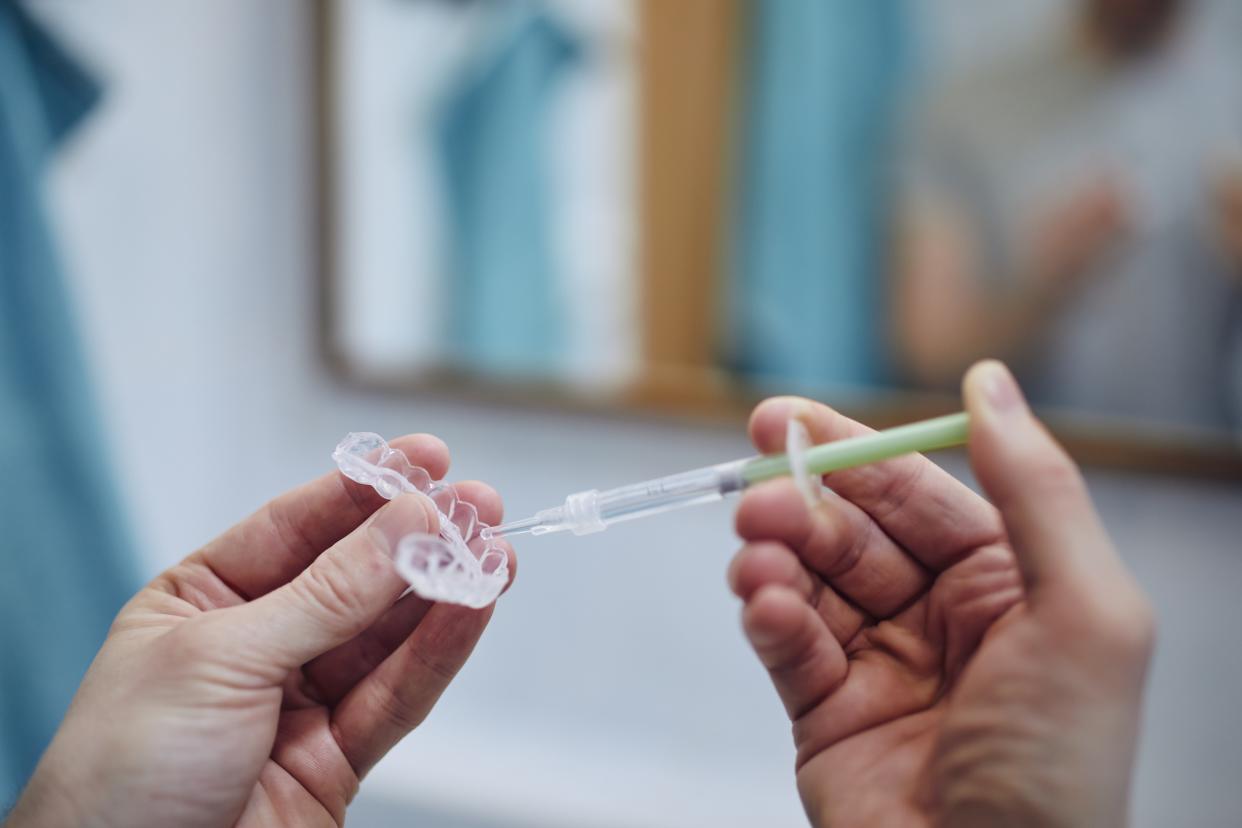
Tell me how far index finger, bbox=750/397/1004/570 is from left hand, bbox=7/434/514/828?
0.25 metres

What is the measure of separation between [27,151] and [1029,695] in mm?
896

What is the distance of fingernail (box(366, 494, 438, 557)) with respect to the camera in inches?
25.4

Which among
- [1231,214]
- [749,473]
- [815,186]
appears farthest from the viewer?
[815,186]

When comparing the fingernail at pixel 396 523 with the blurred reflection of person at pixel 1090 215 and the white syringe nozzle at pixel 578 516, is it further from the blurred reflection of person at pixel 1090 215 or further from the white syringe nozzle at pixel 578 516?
the blurred reflection of person at pixel 1090 215

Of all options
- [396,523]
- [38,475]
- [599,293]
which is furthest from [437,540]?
[599,293]

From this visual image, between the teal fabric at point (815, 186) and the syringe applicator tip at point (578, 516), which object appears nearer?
the syringe applicator tip at point (578, 516)

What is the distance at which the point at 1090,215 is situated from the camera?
100 centimetres

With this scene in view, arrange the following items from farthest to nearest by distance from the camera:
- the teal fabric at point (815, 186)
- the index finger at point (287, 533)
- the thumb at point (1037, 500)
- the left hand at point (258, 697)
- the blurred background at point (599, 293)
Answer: the teal fabric at point (815, 186)
the blurred background at point (599, 293)
the index finger at point (287, 533)
the left hand at point (258, 697)
the thumb at point (1037, 500)

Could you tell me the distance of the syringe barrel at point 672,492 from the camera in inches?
25.0

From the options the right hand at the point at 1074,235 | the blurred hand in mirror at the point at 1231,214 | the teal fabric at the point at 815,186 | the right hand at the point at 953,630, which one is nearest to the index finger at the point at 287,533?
the right hand at the point at 953,630

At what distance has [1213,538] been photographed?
3.47 feet

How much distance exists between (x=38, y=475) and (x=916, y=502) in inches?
28.9

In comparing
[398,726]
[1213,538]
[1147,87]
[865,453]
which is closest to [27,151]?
[398,726]

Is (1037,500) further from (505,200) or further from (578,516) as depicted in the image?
(505,200)
